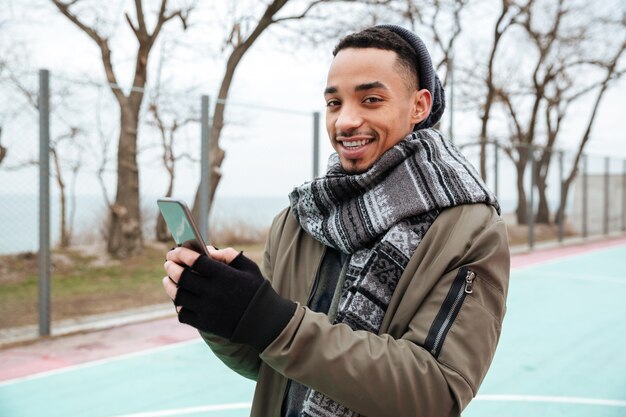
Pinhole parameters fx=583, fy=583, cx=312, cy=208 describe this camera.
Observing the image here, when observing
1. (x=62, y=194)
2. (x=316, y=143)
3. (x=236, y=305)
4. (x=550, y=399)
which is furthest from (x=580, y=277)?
(x=236, y=305)

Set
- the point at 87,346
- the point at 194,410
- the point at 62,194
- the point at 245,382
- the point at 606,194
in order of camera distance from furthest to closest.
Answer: the point at 606,194
the point at 62,194
the point at 87,346
the point at 245,382
the point at 194,410

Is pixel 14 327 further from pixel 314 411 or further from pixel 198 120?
pixel 314 411

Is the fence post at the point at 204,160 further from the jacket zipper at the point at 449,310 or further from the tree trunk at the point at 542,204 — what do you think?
the tree trunk at the point at 542,204

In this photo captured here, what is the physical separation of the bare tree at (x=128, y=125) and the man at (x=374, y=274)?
18.4 feet

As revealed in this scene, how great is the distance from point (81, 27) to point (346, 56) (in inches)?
375

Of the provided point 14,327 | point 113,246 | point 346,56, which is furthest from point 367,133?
point 113,246

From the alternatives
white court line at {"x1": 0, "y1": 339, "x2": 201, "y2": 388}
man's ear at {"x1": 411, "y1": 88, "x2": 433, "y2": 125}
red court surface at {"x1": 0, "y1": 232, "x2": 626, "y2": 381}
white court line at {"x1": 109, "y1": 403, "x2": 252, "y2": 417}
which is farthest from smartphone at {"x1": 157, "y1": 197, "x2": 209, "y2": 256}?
red court surface at {"x1": 0, "y1": 232, "x2": 626, "y2": 381}

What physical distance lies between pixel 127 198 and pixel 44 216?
9.29 feet

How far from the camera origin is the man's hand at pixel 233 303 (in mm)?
1048

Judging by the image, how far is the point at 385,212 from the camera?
1275 millimetres

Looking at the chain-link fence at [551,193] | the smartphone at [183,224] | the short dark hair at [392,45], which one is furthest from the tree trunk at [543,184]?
the smartphone at [183,224]

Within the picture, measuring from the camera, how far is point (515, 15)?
16.9 m

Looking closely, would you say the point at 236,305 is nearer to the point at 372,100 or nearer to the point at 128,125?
the point at 372,100

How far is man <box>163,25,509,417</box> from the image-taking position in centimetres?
106
